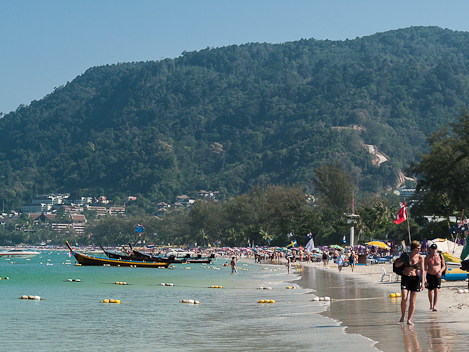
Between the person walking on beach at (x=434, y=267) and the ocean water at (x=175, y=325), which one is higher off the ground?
the person walking on beach at (x=434, y=267)

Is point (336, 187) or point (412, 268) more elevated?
point (336, 187)

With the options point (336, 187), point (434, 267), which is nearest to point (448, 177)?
point (336, 187)

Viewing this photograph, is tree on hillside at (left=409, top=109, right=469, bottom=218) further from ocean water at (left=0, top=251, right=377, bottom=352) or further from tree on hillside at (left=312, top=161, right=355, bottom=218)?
tree on hillside at (left=312, top=161, right=355, bottom=218)

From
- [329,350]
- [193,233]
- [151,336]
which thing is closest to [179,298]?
[151,336]

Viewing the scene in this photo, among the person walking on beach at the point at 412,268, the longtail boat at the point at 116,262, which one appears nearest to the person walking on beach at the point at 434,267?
the person walking on beach at the point at 412,268

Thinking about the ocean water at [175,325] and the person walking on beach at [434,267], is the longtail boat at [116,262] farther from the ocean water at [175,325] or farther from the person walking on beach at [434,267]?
the person walking on beach at [434,267]

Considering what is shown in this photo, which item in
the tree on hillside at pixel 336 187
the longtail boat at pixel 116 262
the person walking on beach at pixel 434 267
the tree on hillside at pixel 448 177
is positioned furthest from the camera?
the tree on hillside at pixel 336 187

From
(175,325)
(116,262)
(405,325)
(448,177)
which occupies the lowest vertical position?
(116,262)

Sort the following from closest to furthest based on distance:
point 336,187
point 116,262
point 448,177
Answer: point 448,177
point 116,262
point 336,187

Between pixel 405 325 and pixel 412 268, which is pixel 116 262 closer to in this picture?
pixel 405 325

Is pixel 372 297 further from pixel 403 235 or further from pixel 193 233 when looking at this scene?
pixel 193 233

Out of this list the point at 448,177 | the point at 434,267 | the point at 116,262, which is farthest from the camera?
the point at 116,262

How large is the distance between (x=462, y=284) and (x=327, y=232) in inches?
3070

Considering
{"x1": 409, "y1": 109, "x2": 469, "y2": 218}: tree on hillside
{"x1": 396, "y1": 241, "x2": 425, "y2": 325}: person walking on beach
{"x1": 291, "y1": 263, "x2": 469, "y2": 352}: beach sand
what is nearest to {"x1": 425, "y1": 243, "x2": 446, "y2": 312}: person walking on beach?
{"x1": 291, "y1": 263, "x2": 469, "y2": 352}: beach sand
